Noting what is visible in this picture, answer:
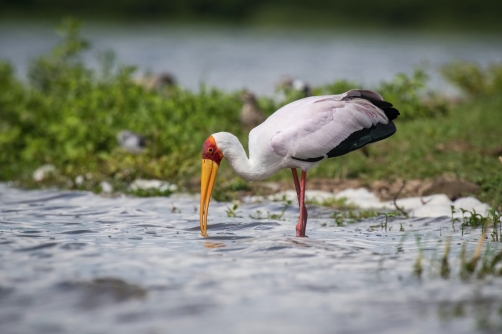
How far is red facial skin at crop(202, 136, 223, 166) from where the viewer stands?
5.93m

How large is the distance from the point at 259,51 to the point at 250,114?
2053cm

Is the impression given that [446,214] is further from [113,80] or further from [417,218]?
[113,80]

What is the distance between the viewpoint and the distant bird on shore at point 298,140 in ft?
19.4

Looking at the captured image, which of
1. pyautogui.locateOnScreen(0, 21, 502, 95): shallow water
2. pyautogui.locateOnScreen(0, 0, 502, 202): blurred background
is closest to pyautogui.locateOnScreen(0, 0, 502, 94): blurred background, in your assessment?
pyautogui.locateOnScreen(0, 21, 502, 95): shallow water

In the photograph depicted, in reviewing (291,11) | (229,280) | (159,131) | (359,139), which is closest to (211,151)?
(359,139)

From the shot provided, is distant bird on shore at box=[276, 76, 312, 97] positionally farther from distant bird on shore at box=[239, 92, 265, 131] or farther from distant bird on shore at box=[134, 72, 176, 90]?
distant bird on shore at box=[134, 72, 176, 90]

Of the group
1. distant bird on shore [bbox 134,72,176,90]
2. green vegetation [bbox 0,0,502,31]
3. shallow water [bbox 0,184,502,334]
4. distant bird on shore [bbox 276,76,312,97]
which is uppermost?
green vegetation [bbox 0,0,502,31]

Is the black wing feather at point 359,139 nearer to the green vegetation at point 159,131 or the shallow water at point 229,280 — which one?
the shallow water at point 229,280

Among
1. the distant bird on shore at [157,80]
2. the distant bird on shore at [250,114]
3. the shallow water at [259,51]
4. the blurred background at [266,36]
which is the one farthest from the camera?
the blurred background at [266,36]

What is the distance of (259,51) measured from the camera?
30984 millimetres

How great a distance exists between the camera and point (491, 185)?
6945 mm

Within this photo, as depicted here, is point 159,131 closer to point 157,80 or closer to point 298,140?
point 298,140

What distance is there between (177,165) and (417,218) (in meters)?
2.81

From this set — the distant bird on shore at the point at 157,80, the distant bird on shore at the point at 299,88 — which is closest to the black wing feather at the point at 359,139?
the distant bird on shore at the point at 299,88
